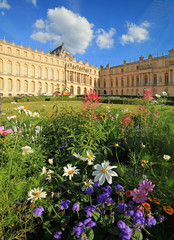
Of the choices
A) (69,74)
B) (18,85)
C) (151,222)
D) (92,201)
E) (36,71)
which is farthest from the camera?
(69,74)

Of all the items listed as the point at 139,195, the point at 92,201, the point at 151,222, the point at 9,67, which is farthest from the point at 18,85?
the point at 151,222

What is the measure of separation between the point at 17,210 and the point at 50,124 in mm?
1442

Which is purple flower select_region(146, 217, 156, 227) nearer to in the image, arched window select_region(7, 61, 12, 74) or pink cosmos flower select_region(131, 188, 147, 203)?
pink cosmos flower select_region(131, 188, 147, 203)

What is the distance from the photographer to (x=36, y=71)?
3459 cm

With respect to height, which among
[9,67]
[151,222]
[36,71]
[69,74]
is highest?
[69,74]

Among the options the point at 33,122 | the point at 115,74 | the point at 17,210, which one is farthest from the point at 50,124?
the point at 115,74

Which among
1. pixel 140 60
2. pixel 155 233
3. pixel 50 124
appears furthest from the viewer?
pixel 140 60

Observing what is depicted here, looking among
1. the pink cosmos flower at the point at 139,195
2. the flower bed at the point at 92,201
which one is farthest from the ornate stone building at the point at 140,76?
the pink cosmos flower at the point at 139,195

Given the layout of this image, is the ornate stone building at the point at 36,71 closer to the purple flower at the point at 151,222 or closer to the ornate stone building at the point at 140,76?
the ornate stone building at the point at 140,76

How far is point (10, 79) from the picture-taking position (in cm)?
3034

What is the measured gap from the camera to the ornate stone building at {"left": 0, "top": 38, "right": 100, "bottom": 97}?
29609mm

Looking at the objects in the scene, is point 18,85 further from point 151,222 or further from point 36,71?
point 151,222

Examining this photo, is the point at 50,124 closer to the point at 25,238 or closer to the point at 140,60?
the point at 25,238

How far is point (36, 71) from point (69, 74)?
31.6ft
